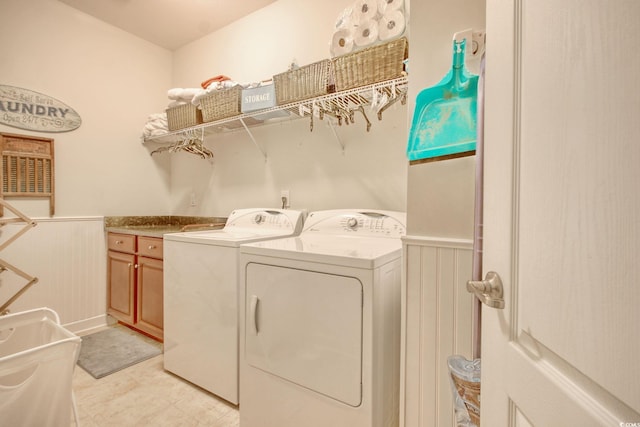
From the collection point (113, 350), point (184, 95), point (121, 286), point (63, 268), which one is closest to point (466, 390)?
point (113, 350)

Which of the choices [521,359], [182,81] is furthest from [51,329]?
[182,81]

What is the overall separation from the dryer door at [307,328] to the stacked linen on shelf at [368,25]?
4.32 feet

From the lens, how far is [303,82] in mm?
1841

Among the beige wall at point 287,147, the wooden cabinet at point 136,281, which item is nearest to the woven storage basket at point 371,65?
the beige wall at point 287,147

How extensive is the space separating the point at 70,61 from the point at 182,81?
3.13 ft

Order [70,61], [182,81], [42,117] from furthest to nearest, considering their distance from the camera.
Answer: [182,81] → [70,61] → [42,117]

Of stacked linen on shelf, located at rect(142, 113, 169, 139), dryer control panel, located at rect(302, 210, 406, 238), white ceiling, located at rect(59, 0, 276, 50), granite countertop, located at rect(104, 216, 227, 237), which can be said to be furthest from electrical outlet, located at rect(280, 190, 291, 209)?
white ceiling, located at rect(59, 0, 276, 50)

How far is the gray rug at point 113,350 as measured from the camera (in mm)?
2072

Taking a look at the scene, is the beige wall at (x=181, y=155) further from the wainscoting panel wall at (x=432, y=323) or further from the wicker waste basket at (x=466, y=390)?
the wicker waste basket at (x=466, y=390)

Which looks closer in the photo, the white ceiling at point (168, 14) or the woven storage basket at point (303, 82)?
the woven storage basket at point (303, 82)

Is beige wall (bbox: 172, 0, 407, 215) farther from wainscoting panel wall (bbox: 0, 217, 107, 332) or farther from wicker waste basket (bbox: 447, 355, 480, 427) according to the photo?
wicker waste basket (bbox: 447, 355, 480, 427)

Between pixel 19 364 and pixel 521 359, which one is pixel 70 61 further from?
pixel 521 359

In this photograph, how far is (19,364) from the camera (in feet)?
3.11

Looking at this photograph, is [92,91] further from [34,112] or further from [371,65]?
[371,65]
